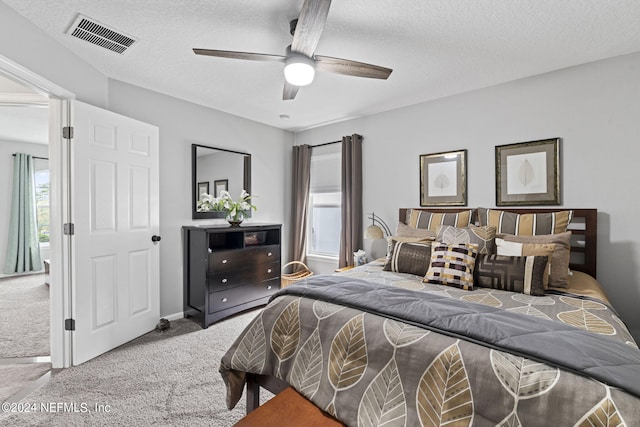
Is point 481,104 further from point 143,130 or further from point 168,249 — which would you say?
point 168,249

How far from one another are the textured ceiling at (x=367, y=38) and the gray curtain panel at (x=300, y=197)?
1.42m

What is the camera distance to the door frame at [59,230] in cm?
236

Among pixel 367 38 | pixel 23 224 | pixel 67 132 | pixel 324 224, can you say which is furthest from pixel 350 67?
pixel 23 224

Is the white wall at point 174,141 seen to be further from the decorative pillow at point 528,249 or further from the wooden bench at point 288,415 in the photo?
the decorative pillow at point 528,249

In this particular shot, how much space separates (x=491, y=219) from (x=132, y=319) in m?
3.58

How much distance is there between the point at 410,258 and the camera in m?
2.57

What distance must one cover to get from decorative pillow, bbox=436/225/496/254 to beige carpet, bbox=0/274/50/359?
12.1 ft

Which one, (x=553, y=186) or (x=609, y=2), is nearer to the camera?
(x=609, y=2)

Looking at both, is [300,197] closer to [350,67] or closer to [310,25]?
[350,67]

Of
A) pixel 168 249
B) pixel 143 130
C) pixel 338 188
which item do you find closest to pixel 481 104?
pixel 338 188

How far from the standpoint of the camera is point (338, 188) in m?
4.35

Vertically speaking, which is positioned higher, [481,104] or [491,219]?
[481,104]

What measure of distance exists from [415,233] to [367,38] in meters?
1.83

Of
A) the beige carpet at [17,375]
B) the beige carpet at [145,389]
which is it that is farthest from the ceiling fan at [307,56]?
the beige carpet at [17,375]
